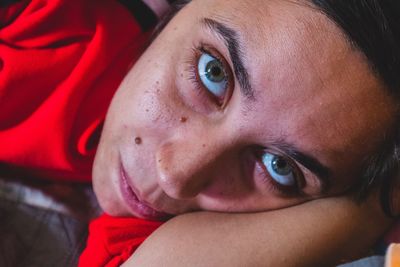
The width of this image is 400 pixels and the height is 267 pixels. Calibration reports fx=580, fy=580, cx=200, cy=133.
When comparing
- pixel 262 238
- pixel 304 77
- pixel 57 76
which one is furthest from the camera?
pixel 57 76

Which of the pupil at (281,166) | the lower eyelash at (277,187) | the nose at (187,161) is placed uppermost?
the nose at (187,161)

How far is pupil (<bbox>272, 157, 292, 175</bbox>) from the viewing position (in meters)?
0.85

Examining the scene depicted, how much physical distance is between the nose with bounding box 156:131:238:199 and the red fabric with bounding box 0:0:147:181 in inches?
10.2

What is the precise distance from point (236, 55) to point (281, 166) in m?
0.19

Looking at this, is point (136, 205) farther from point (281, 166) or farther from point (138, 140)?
point (281, 166)

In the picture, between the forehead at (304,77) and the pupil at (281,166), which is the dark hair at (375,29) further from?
the pupil at (281,166)

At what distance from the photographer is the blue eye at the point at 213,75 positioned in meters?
0.81

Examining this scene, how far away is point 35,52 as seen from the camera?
96 cm

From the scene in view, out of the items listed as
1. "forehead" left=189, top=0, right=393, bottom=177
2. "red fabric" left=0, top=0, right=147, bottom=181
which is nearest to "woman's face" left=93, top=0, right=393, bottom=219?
"forehead" left=189, top=0, right=393, bottom=177

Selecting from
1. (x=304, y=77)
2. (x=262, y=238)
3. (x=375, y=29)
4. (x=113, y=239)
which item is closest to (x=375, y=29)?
(x=375, y=29)

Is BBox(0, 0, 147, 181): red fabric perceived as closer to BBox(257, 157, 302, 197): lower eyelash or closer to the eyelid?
the eyelid

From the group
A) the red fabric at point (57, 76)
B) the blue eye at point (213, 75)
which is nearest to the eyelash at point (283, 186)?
the blue eye at point (213, 75)

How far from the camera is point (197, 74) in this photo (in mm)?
826

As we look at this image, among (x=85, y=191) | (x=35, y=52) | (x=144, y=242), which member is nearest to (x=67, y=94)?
(x=35, y=52)
